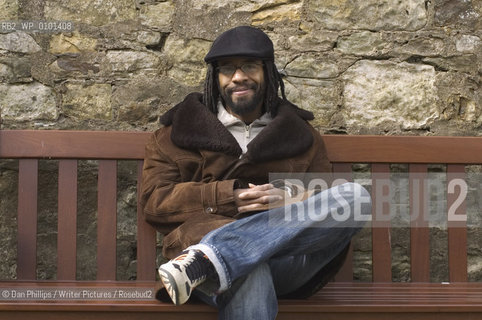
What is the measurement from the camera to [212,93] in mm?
A: 3363

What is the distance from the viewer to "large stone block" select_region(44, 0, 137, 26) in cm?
373

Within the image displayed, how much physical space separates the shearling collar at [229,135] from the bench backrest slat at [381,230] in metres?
0.44

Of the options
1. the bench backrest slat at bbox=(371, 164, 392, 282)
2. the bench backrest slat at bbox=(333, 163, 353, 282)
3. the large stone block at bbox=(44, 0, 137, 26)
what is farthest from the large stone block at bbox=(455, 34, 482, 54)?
the large stone block at bbox=(44, 0, 137, 26)

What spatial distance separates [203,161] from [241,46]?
1.67ft

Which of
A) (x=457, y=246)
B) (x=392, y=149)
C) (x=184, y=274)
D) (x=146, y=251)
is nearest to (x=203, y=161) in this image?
(x=146, y=251)

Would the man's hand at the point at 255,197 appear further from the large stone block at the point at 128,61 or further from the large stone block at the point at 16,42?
the large stone block at the point at 16,42

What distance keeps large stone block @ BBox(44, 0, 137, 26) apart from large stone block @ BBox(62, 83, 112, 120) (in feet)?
1.06

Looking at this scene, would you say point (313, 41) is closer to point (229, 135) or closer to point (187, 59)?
point (187, 59)

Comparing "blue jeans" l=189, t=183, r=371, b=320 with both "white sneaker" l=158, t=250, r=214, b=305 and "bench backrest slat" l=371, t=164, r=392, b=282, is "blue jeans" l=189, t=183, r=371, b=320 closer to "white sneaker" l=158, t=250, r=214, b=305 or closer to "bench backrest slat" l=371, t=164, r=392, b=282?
"white sneaker" l=158, t=250, r=214, b=305

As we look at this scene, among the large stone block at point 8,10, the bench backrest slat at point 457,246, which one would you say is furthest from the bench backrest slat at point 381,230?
the large stone block at point 8,10

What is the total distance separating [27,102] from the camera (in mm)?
3688

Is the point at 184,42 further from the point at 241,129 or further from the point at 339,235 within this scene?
the point at 339,235

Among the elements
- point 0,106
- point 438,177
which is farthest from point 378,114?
point 0,106

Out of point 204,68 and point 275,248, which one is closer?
point 275,248
